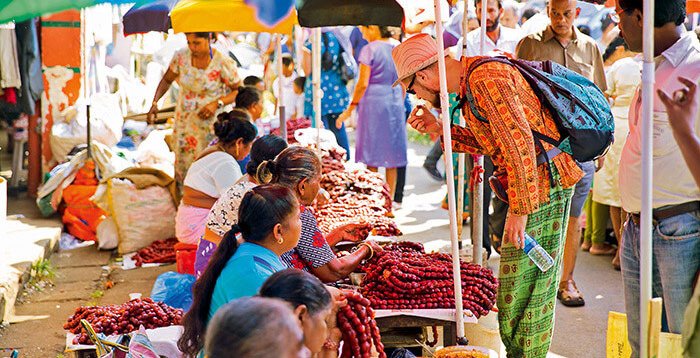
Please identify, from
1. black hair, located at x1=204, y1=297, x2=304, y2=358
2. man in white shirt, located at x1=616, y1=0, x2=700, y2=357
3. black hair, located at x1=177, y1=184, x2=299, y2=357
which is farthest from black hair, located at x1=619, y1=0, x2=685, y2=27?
black hair, located at x1=204, y1=297, x2=304, y2=358

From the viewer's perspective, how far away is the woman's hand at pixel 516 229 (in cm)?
410

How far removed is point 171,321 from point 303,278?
76.1 inches

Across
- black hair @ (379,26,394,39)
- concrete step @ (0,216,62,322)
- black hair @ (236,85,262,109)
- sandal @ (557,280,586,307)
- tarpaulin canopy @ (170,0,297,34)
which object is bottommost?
sandal @ (557,280,586,307)

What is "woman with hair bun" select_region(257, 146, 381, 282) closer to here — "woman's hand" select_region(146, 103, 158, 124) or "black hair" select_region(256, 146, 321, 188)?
"black hair" select_region(256, 146, 321, 188)

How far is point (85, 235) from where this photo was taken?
28.5 feet

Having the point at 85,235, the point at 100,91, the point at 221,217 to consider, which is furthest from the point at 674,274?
the point at 100,91

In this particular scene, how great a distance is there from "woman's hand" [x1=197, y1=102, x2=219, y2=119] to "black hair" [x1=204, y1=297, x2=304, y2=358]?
6321 mm

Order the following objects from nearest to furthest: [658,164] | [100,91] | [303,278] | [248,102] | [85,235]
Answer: [303,278], [658,164], [248,102], [85,235], [100,91]

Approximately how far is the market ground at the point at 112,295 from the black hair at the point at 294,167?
7.19ft

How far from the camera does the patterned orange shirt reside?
3.98 metres

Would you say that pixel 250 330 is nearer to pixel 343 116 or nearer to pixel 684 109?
pixel 684 109

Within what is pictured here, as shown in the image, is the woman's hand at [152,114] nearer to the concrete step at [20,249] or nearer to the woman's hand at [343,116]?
the concrete step at [20,249]

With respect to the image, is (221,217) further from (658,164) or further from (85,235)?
(85,235)

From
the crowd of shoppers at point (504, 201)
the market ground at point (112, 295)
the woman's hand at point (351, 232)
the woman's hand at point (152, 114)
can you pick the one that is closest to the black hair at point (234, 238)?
the crowd of shoppers at point (504, 201)
